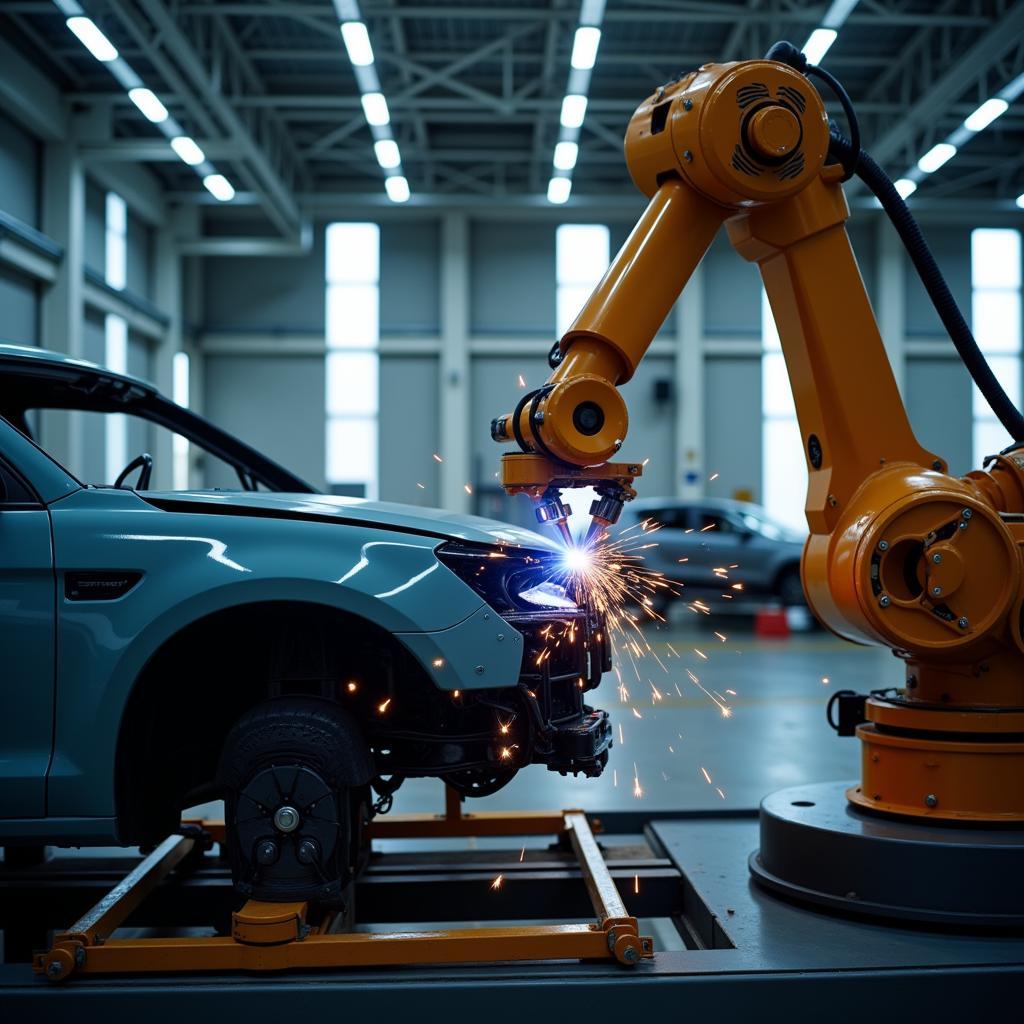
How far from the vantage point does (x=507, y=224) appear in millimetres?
19562

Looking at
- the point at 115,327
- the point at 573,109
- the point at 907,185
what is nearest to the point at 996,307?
the point at 907,185

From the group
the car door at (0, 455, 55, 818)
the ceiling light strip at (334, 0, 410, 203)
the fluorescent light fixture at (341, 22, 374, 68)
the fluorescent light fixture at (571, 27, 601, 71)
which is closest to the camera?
the car door at (0, 455, 55, 818)

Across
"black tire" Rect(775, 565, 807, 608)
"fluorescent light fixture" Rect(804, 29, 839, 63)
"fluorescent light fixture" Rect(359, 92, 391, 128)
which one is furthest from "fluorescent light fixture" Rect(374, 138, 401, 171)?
"black tire" Rect(775, 565, 807, 608)

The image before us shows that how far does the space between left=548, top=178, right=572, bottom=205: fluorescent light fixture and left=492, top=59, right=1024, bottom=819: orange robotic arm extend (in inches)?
546

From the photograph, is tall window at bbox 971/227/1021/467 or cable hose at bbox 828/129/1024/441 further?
tall window at bbox 971/227/1021/467

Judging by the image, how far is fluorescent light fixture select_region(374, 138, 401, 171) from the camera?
48.3ft

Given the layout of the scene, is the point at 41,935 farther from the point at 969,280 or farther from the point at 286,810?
the point at 969,280

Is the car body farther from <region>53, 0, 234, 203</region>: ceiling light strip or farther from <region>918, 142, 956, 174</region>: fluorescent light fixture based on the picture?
<region>918, 142, 956, 174</region>: fluorescent light fixture

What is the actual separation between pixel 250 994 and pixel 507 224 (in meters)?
18.4

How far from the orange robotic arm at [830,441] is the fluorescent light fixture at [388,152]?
1234 cm

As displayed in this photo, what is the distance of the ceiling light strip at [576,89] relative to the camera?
1104 centimetres

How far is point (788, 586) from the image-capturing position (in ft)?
43.8

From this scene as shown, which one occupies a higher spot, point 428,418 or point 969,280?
point 969,280

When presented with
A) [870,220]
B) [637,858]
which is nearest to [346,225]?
[870,220]
